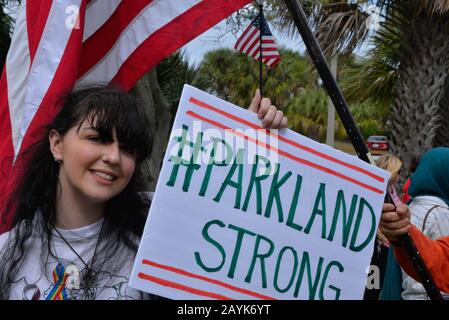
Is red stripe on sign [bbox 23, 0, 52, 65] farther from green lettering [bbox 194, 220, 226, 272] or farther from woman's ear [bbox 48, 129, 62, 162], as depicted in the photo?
green lettering [bbox 194, 220, 226, 272]

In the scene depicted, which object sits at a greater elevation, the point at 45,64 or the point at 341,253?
the point at 45,64

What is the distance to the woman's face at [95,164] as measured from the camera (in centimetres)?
163

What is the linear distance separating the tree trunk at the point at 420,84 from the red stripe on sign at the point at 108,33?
5.70m

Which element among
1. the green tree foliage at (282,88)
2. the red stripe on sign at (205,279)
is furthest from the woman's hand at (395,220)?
the green tree foliage at (282,88)

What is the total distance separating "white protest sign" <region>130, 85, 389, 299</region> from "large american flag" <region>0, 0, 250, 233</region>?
1.04 metres

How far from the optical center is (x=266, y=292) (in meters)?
1.65

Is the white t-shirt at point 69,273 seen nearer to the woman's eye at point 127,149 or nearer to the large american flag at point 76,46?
the woman's eye at point 127,149

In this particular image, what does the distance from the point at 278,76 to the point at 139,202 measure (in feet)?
87.2

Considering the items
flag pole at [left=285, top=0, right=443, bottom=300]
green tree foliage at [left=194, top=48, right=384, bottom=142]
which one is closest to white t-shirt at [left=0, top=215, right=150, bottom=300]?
flag pole at [left=285, top=0, right=443, bottom=300]

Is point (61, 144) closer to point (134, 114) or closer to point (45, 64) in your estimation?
point (134, 114)

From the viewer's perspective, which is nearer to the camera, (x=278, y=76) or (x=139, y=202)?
(x=139, y=202)

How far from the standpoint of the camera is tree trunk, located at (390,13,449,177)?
7.69 metres

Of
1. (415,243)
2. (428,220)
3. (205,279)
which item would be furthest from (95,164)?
(428,220)
